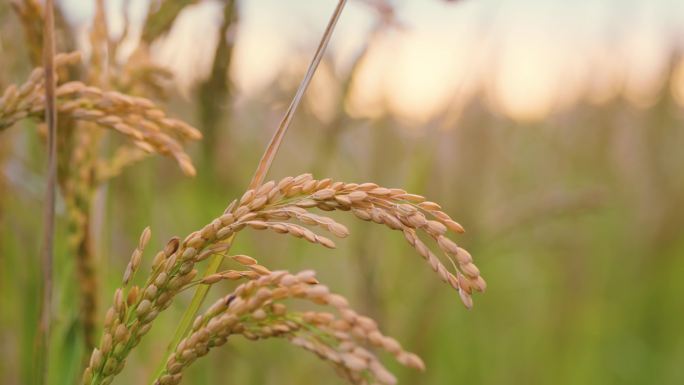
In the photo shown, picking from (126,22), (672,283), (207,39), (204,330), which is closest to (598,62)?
(672,283)

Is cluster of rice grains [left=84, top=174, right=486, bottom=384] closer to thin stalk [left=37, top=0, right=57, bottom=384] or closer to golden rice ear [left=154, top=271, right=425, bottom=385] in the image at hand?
golden rice ear [left=154, top=271, right=425, bottom=385]

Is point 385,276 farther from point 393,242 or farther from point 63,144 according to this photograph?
point 63,144

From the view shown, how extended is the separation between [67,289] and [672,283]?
107 inches

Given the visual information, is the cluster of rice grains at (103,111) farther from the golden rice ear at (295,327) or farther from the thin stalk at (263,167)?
the golden rice ear at (295,327)

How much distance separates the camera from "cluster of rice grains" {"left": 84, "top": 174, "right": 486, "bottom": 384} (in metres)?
0.61

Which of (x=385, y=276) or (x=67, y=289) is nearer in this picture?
(x=67, y=289)

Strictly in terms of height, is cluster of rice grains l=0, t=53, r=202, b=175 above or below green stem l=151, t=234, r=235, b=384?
above

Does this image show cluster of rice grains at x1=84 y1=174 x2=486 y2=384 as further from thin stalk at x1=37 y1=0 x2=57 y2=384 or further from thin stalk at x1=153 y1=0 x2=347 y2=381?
thin stalk at x1=37 y1=0 x2=57 y2=384

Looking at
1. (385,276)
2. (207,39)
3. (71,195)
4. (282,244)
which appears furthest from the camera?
(282,244)

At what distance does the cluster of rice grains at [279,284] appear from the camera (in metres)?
0.61

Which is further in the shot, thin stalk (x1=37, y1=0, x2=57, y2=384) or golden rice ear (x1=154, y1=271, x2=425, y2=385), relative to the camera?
thin stalk (x1=37, y1=0, x2=57, y2=384)

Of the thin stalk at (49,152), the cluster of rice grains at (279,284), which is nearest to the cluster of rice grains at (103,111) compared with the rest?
the thin stalk at (49,152)

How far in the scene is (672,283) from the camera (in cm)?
322

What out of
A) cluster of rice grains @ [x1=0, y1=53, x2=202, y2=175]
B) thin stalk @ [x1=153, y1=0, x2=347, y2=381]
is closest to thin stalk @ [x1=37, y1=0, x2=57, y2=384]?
cluster of rice grains @ [x1=0, y1=53, x2=202, y2=175]
